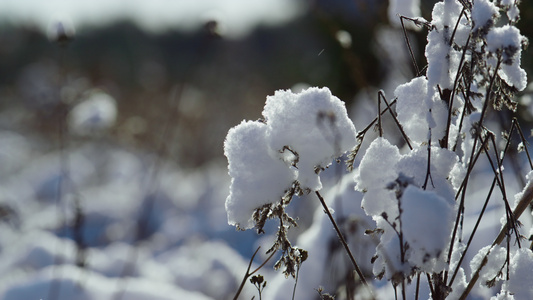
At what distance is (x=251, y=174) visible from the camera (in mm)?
1113

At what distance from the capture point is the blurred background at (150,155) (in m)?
3.03

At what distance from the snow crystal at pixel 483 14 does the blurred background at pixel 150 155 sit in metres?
0.48

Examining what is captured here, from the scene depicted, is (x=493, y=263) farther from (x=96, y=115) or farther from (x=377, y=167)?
(x=96, y=115)

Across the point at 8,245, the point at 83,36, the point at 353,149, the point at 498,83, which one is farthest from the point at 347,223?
the point at 83,36

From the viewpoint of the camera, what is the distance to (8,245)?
5.25 metres

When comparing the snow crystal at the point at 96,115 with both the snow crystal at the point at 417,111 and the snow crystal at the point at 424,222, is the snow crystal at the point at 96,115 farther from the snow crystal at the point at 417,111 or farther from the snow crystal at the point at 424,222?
the snow crystal at the point at 424,222

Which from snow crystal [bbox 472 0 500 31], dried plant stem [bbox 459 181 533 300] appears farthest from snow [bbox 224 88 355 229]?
dried plant stem [bbox 459 181 533 300]

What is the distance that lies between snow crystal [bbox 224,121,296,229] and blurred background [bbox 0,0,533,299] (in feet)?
1.40

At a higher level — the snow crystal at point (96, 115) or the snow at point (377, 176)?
the snow crystal at point (96, 115)

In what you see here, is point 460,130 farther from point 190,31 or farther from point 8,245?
point 190,31

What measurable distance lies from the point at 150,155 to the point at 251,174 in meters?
9.26

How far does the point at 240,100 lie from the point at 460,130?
1140 cm

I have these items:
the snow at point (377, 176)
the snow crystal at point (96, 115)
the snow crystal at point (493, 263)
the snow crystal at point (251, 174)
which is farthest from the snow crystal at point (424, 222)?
the snow crystal at point (96, 115)

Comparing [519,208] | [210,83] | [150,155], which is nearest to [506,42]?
[519,208]
